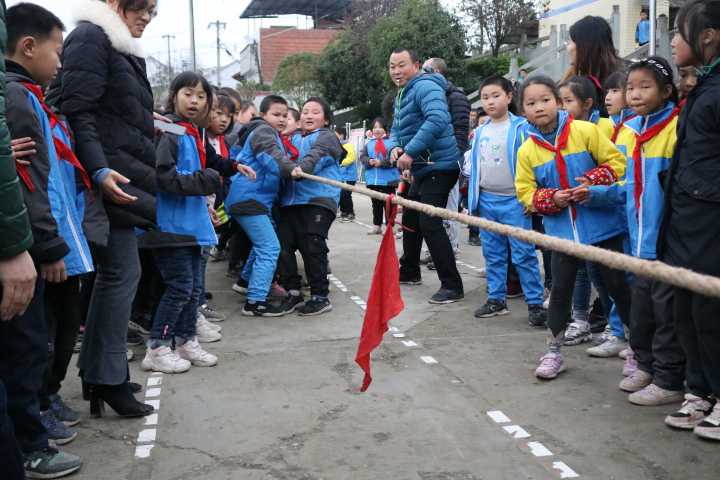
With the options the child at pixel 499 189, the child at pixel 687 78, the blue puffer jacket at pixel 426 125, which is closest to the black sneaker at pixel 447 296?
the child at pixel 499 189

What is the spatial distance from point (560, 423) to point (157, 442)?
1817 mm

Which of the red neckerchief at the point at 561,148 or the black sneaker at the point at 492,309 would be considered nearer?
the red neckerchief at the point at 561,148

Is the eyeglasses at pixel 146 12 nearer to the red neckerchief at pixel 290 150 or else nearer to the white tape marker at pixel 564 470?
the red neckerchief at pixel 290 150

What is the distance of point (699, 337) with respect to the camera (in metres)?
3.06

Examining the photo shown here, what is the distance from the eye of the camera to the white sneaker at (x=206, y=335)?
4898mm

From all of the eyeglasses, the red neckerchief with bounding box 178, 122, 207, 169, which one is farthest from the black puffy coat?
the red neckerchief with bounding box 178, 122, 207, 169

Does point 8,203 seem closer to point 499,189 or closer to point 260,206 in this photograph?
point 260,206

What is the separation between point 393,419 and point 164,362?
1519mm

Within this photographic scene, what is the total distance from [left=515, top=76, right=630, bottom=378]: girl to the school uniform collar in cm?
32

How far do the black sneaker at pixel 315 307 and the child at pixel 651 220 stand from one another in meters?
2.59

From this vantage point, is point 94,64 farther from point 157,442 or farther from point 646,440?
point 646,440

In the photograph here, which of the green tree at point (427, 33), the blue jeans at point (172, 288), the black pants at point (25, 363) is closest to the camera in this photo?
the black pants at point (25, 363)

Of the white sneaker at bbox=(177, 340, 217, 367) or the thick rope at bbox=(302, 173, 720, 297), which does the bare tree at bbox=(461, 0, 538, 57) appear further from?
the thick rope at bbox=(302, 173, 720, 297)

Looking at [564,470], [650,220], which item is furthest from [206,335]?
[650,220]
